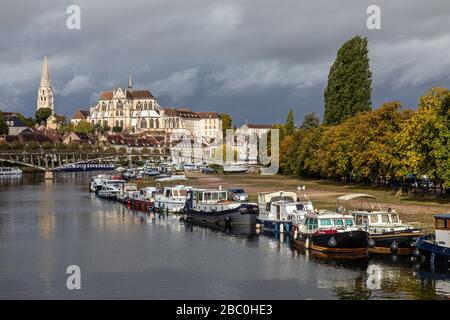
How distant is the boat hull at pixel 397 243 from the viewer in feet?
172

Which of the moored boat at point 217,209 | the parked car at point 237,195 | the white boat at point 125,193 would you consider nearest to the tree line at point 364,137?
the parked car at point 237,195

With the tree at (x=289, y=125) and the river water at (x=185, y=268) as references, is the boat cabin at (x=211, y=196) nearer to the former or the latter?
the river water at (x=185, y=268)

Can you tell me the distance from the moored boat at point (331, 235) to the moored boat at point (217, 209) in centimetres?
1206

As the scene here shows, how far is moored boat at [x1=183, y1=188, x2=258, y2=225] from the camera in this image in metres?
72.4

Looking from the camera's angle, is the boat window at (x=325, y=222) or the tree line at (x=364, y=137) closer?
the boat window at (x=325, y=222)

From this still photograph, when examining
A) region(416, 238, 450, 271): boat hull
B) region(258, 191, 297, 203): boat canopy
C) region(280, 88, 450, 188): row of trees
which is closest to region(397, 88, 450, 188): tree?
region(280, 88, 450, 188): row of trees

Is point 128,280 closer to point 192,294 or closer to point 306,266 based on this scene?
point 192,294

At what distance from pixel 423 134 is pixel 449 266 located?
31.6 metres

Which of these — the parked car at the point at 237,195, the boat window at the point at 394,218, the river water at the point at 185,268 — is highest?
the parked car at the point at 237,195

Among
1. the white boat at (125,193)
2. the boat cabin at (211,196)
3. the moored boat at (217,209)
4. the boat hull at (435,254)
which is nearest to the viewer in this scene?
the boat hull at (435,254)

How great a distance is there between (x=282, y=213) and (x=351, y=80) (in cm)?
6650

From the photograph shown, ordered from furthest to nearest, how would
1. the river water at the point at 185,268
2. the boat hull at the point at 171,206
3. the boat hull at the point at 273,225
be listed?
the boat hull at the point at 171,206 < the boat hull at the point at 273,225 < the river water at the point at 185,268

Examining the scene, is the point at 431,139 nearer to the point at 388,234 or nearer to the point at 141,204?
the point at 388,234

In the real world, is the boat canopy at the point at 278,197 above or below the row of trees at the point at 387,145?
below
